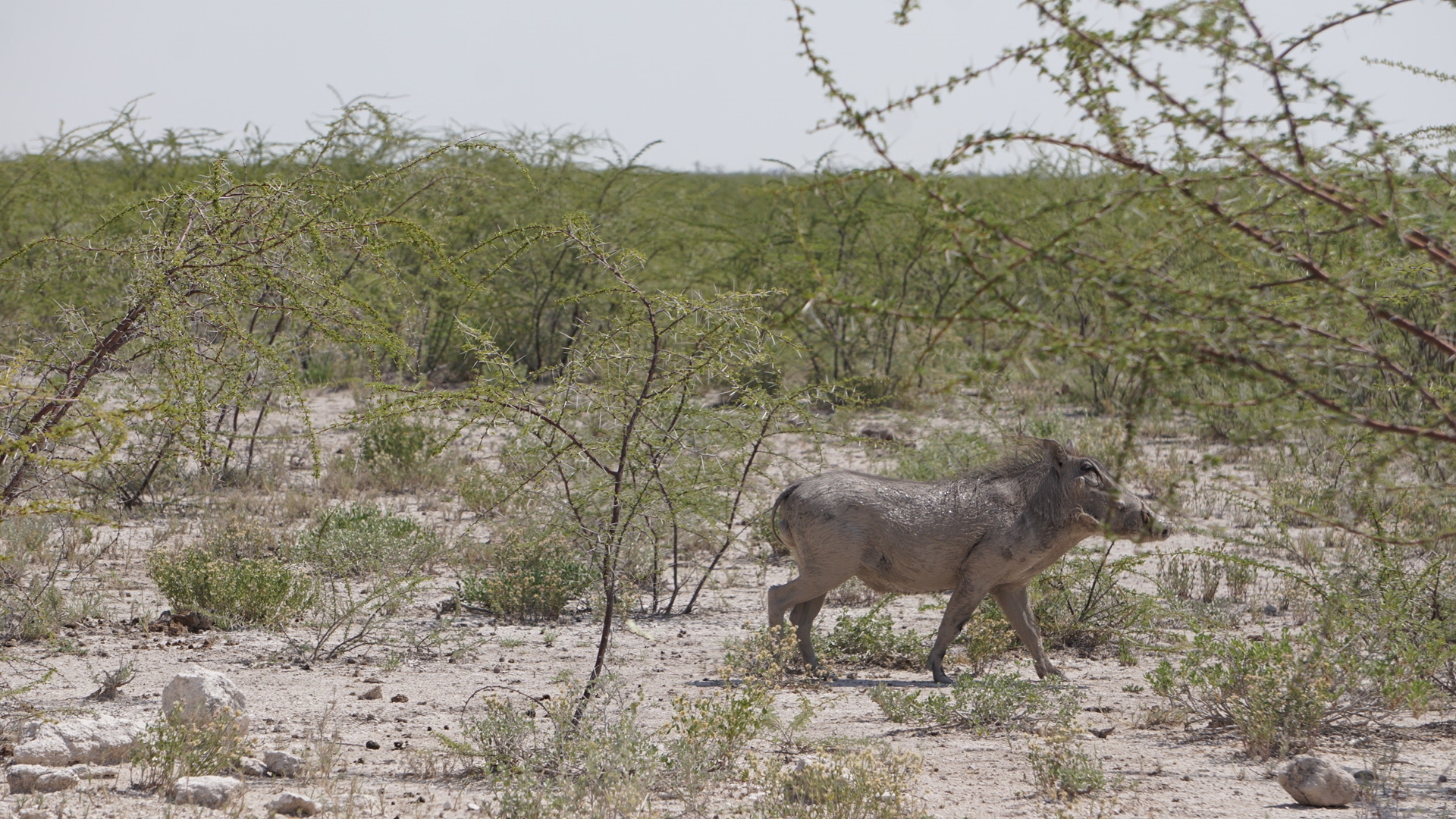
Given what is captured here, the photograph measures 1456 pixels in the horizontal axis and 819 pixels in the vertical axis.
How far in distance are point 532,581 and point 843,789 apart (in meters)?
3.99

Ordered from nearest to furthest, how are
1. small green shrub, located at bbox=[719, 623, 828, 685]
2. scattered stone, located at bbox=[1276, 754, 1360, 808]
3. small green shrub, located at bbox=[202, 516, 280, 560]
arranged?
scattered stone, located at bbox=[1276, 754, 1360, 808] < small green shrub, located at bbox=[719, 623, 828, 685] < small green shrub, located at bbox=[202, 516, 280, 560]

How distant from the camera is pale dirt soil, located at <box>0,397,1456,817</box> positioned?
194 inches

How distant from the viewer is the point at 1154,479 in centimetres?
1094

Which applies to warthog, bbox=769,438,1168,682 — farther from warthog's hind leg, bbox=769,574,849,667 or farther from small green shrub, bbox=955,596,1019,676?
small green shrub, bbox=955,596,1019,676

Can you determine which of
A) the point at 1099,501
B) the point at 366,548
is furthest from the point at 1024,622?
the point at 366,548

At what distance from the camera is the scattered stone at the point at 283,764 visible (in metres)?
5.16

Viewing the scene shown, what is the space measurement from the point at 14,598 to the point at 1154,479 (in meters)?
8.25

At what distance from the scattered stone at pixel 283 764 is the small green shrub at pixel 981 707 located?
255 cm

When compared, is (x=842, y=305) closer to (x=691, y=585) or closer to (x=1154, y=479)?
(x=691, y=585)

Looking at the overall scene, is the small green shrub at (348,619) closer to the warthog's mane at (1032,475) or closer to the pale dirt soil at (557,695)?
the pale dirt soil at (557,695)

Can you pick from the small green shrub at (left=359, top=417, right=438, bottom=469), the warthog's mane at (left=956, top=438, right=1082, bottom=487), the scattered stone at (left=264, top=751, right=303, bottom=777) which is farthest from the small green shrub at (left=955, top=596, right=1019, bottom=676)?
the small green shrub at (left=359, top=417, right=438, bottom=469)

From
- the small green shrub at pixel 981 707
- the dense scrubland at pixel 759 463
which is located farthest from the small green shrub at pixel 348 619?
the small green shrub at pixel 981 707

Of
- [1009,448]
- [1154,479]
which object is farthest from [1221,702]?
[1154,479]

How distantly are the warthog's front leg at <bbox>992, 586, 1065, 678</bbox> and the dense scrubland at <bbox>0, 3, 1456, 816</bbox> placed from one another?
0.52 ft
